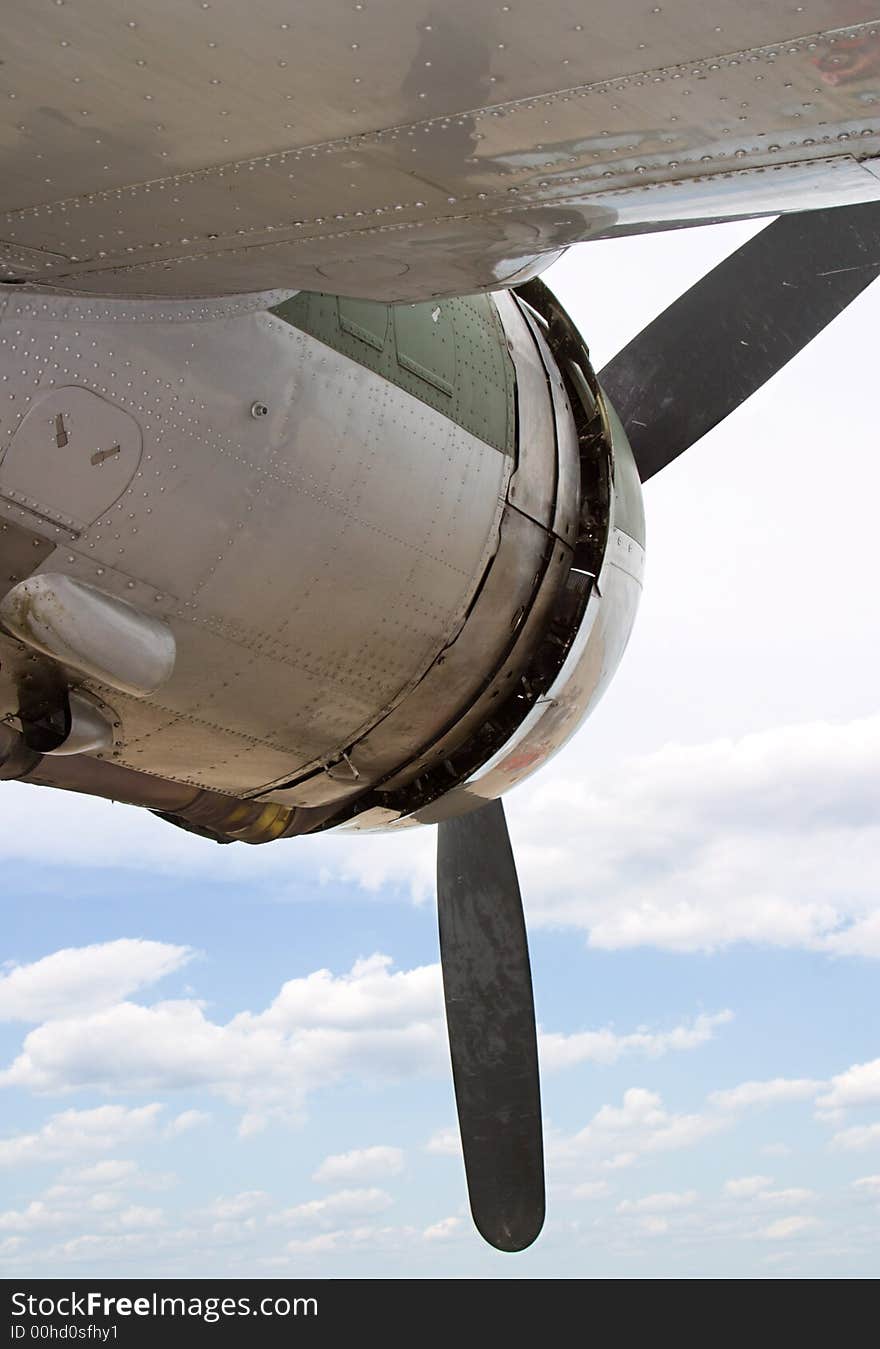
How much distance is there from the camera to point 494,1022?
1048cm

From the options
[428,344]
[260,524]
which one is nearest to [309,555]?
[260,524]

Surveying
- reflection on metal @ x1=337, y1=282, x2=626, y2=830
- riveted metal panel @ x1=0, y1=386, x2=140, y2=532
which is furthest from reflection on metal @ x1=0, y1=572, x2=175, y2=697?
reflection on metal @ x1=337, y1=282, x2=626, y2=830

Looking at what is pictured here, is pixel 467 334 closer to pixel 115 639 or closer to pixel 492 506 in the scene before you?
pixel 492 506

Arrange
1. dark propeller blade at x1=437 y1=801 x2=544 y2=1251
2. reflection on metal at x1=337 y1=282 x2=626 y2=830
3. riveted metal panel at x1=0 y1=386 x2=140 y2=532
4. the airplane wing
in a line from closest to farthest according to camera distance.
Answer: the airplane wing → riveted metal panel at x1=0 y1=386 x2=140 y2=532 → reflection on metal at x1=337 y1=282 x2=626 y2=830 → dark propeller blade at x1=437 y1=801 x2=544 y2=1251

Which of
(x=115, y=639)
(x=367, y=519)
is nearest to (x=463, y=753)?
(x=367, y=519)

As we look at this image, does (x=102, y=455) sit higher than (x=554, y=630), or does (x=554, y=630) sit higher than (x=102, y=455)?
(x=554, y=630)

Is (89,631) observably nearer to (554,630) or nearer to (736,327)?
(554,630)

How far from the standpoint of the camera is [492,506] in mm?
7383

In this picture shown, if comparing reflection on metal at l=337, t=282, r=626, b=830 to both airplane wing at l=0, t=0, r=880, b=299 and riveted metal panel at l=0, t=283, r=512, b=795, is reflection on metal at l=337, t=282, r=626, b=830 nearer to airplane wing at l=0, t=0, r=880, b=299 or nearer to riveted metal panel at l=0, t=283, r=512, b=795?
riveted metal panel at l=0, t=283, r=512, b=795

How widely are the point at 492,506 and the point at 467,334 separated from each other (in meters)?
0.96

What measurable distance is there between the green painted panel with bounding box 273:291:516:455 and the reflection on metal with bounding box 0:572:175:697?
153 cm

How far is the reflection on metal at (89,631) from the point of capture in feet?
18.2

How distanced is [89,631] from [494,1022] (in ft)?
19.3

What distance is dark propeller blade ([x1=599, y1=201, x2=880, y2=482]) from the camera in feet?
32.8
